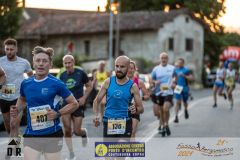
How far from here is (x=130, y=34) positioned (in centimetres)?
6147

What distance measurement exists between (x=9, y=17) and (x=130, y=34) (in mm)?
29683

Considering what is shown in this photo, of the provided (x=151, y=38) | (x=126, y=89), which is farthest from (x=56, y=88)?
(x=151, y=38)

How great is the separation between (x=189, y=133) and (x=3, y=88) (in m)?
6.15

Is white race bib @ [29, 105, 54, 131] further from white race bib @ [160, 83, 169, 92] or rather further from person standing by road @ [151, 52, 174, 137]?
white race bib @ [160, 83, 169, 92]

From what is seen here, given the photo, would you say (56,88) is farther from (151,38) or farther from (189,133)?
(151,38)

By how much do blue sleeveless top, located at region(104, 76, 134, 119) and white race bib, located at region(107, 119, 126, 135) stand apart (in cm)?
7

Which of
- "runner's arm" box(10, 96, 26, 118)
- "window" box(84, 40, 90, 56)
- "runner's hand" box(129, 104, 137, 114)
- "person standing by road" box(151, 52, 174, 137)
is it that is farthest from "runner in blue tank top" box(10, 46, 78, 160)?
"window" box(84, 40, 90, 56)

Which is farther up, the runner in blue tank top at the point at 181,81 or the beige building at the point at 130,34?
the beige building at the point at 130,34

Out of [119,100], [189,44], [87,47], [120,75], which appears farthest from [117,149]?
[189,44]

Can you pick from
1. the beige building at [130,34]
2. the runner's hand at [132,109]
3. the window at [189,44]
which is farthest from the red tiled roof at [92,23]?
the runner's hand at [132,109]

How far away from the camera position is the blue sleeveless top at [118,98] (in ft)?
27.1

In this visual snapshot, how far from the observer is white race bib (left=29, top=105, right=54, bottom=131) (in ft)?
22.2

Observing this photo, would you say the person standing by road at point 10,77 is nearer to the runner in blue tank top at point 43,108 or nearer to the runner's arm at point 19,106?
the runner's arm at point 19,106

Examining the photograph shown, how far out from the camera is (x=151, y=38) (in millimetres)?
61031
